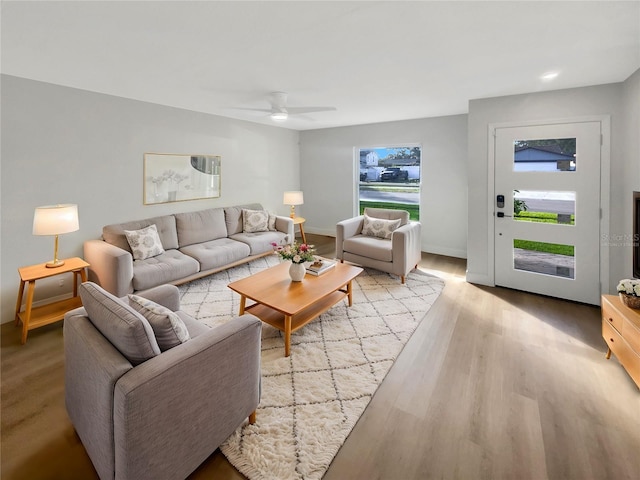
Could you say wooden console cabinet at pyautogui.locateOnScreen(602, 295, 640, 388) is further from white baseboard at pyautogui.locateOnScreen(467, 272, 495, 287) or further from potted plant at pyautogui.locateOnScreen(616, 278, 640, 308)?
white baseboard at pyautogui.locateOnScreen(467, 272, 495, 287)

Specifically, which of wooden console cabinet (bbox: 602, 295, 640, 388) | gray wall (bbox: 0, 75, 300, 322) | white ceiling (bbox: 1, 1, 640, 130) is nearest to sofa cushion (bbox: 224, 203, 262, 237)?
gray wall (bbox: 0, 75, 300, 322)

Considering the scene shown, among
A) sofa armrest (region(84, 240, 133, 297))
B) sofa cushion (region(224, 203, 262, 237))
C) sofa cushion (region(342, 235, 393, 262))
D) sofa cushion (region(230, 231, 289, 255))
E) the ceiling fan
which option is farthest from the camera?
sofa cushion (region(224, 203, 262, 237))

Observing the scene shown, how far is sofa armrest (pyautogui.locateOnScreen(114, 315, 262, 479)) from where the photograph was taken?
1.21 metres

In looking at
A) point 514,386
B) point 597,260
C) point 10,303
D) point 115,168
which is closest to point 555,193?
point 597,260

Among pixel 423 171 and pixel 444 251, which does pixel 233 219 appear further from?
pixel 444 251

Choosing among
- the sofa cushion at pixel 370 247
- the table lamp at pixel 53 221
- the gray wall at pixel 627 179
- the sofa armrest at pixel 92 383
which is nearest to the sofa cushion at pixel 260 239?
the sofa cushion at pixel 370 247

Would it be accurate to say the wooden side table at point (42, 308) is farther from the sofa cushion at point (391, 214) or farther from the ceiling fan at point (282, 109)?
the sofa cushion at point (391, 214)

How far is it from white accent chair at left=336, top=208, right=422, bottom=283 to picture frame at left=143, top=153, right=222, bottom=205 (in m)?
2.24

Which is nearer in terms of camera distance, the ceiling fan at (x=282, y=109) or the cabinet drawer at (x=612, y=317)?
the cabinet drawer at (x=612, y=317)

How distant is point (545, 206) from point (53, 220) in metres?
5.09

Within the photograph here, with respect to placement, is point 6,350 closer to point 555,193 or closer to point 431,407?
point 431,407

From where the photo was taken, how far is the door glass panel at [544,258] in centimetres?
350

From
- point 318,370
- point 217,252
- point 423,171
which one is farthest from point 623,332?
point 217,252

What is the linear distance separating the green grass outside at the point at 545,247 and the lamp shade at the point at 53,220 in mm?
4840
